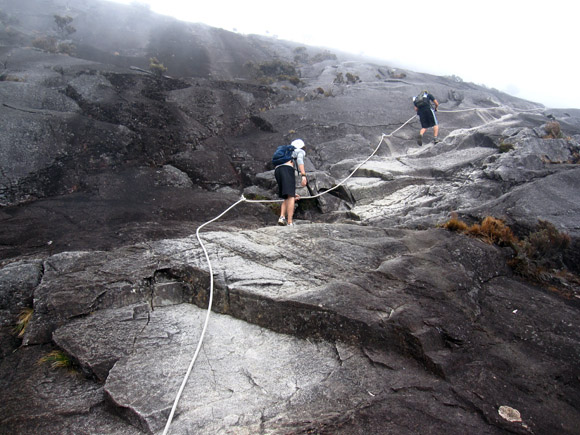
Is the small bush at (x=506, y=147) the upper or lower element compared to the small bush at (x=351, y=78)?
lower

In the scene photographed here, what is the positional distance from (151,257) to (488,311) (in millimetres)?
5799

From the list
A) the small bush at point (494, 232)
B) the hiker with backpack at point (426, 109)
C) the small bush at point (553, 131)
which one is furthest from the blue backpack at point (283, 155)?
the small bush at point (553, 131)

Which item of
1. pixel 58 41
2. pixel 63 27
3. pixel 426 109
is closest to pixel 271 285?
pixel 426 109

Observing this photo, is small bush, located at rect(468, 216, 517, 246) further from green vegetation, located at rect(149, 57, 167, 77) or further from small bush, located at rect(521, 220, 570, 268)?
green vegetation, located at rect(149, 57, 167, 77)

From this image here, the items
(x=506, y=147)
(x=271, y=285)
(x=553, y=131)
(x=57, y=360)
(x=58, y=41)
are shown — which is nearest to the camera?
(x=57, y=360)

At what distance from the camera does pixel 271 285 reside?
5762mm

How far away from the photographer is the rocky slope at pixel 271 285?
3.98 m

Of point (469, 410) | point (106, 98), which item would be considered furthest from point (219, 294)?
point (106, 98)

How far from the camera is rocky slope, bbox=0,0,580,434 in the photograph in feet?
13.0

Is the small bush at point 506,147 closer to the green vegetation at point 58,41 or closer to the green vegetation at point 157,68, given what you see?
the green vegetation at point 157,68

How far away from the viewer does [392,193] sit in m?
11.7

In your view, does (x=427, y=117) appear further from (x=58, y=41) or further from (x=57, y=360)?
(x=58, y=41)

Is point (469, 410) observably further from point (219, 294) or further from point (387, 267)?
point (219, 294)

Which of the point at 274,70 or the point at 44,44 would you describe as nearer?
the point at 44,44
